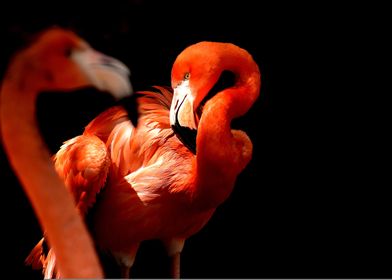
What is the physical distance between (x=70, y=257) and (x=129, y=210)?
4.89 ft

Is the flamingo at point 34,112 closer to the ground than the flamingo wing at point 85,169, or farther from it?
farther from it

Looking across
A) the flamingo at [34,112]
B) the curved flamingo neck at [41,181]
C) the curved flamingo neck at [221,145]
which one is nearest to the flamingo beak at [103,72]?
the flamingo at [34,112]

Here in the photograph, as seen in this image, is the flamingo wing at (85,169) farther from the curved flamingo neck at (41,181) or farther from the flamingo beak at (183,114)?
the curved flamingo neck at (41,181)

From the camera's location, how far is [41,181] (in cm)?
171

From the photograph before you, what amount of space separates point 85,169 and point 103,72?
1.33 m

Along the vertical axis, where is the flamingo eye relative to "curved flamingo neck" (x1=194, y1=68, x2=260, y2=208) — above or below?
above

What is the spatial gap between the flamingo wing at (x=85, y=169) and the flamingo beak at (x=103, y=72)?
1.30m

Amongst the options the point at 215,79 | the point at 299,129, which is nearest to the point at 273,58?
the point at 299,129

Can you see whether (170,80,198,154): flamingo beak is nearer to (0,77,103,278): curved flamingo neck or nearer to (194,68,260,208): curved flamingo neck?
(194,68,260,208): curved flamingo neck

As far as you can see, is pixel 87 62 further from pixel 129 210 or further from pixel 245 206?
pixel 245 206

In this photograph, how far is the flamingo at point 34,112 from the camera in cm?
168

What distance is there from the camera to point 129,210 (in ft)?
10.6

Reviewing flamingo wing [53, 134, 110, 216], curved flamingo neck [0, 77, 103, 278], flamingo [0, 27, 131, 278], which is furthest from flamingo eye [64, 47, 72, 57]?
flamingo wing [53, 134, 110, 216]

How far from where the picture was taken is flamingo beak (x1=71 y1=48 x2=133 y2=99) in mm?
1726
